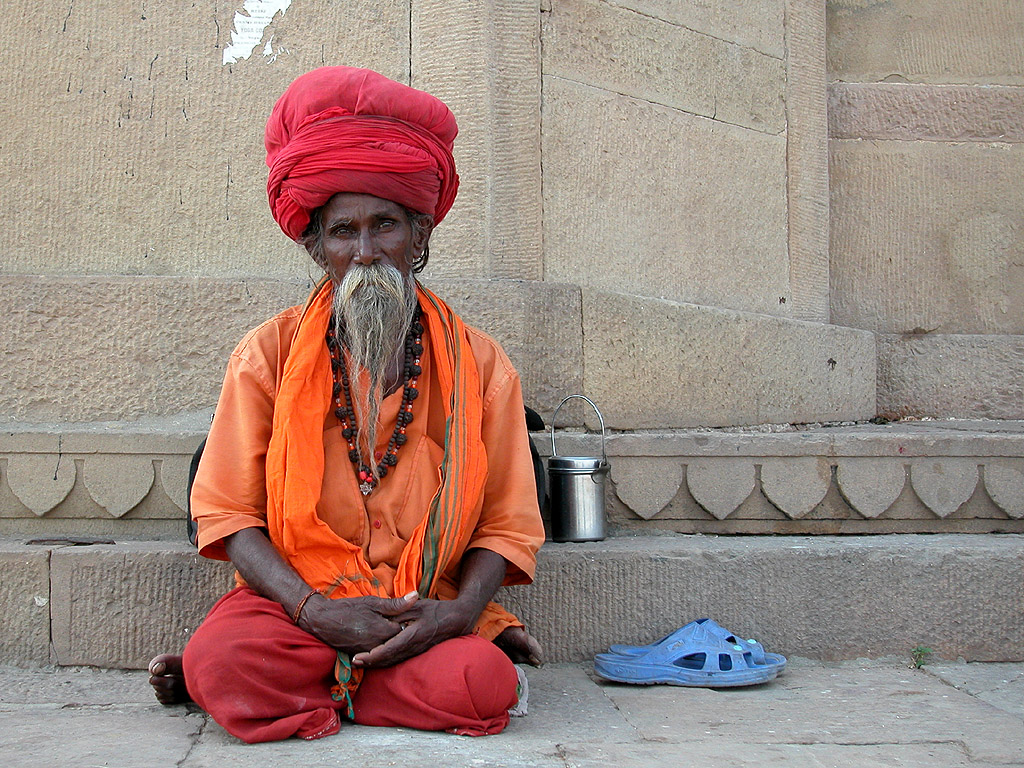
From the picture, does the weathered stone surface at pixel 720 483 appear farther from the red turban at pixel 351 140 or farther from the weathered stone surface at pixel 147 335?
the red turban at pixel 351 140

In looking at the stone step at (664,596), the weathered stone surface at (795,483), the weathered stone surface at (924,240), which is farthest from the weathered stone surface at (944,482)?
the weathered stone surface at (924,240)

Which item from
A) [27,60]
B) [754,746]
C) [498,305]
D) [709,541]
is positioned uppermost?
[27,60]

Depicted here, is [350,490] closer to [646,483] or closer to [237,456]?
[237,456]

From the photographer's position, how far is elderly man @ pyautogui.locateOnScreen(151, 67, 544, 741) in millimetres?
2457

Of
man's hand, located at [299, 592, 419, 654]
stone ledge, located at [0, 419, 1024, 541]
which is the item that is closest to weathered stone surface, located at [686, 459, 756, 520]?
stone ledge, located at [0, 419, 1024, 541]

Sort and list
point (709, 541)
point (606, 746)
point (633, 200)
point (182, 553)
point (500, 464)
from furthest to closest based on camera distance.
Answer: point (633, 200), point (709, 541), point (182, 553), point (500, 464), point (606, 746)

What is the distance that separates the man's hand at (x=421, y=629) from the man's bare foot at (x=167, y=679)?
53cm

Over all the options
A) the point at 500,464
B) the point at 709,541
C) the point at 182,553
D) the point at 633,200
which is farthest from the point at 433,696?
the point at 633,200

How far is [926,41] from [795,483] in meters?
2.57

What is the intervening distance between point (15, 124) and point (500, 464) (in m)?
2.25

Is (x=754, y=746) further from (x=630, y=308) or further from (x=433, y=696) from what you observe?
(x=630, y=308)

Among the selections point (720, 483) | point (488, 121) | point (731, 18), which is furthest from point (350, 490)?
point (731, 18)

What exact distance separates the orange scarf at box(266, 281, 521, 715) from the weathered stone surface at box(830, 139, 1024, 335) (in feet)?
8.62

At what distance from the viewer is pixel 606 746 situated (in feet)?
7.97
